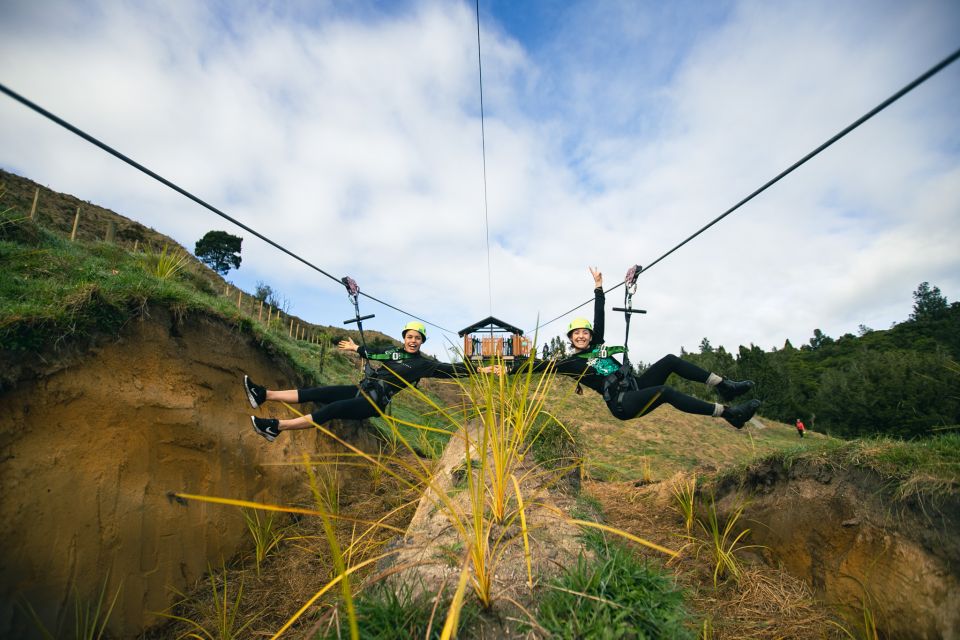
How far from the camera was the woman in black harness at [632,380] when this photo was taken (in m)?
3.70

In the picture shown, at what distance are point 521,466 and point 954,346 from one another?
41589 millimetres

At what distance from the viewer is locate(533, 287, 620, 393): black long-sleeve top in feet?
13.3

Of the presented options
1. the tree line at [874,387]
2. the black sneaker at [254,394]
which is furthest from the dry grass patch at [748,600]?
the tree line at [874,387]

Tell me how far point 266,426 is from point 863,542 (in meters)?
4.91

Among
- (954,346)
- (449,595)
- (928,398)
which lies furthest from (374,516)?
(954,346)

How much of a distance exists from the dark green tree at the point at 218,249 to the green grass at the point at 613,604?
165ft

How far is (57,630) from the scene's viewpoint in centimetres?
228

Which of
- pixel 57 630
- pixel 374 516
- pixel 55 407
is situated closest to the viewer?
pixel 57 630

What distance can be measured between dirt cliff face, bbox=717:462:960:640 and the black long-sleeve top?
1.75 m

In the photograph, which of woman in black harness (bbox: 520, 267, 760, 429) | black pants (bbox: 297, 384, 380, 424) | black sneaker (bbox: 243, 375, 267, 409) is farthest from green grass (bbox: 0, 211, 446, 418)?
woman in black harness (bbox: 520, 267, 760, 429)

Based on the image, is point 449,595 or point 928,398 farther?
point 928,398

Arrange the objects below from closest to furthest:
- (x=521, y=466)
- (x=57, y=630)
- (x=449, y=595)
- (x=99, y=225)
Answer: (x=449, y=595) → (x=57, y=630) → (x=521, y=466) → (x=99, y=225)

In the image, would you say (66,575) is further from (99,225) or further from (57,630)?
(99,225)

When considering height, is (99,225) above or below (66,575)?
above
